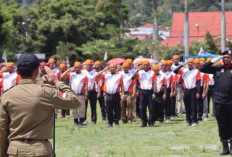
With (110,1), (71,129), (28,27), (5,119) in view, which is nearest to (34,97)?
(5,119)

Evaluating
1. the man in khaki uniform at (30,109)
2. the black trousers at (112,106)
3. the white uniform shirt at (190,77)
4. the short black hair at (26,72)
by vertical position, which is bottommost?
the black trousers at (112,106)

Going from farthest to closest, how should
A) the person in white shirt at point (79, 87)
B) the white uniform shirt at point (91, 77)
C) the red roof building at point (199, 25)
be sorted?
the red roof building at point (199, 25) → the white uniform shirt at point (91, 77) → the person in white shirt at point (79, 87)

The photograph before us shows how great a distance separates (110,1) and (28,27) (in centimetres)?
1249

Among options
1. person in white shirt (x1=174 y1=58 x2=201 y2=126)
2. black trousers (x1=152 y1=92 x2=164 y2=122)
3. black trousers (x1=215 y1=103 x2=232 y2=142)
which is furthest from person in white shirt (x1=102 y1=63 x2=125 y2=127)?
black trousers (x1=215 y1=103 x2=232 y2=142)

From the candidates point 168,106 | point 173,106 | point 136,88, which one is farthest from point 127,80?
point 173,106

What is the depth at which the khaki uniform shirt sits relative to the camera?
6941mm

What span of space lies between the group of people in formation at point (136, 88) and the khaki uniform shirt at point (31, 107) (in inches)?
497

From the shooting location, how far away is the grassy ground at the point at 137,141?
14.0 m

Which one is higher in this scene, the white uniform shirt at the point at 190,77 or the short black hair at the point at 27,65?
the short black hair at the point at 27,65

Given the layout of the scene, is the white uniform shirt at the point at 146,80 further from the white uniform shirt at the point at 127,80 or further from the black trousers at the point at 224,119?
the black trousers at the point at 224,119

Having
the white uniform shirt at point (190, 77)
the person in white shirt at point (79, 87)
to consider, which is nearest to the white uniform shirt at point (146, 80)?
the white uniform shirt at point (190, 77)

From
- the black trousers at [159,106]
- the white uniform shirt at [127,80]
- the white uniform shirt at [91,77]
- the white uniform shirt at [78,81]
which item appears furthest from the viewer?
the white uniform shirt at [91,77]

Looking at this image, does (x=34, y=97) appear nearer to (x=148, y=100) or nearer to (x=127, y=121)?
(x=148, y=100)

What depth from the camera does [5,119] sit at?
23.3 ft
